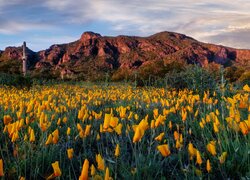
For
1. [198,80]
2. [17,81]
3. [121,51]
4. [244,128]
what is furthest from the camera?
[121,51]

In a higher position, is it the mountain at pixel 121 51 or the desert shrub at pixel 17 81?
the mountain at pixel 121 51

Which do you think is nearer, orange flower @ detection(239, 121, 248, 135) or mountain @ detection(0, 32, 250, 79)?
orange flower @ detection(239, 121, 248, 135)

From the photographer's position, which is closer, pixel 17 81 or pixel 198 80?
pixel 198 80

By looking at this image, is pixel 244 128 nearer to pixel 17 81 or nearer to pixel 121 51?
pixel 17 81

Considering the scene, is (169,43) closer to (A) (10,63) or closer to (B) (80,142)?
(A) (10,63)

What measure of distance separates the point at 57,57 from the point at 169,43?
81.4 feet

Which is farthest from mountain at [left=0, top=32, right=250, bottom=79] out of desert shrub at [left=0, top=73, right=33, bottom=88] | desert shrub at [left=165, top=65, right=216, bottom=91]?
desert shrub at [left=165, top=65, right=216, bottom=91]

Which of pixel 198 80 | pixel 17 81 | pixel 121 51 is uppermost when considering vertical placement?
pixel 121 51

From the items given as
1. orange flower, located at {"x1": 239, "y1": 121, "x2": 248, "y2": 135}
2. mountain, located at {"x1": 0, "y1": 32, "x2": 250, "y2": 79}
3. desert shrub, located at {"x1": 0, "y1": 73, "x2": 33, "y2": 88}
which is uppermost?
mountain, located at {"x1": 0, "y1": 32, "x2": 250, "y2": 79}

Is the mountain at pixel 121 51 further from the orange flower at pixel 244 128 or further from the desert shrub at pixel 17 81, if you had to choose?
the orange flower at pixel 244 128

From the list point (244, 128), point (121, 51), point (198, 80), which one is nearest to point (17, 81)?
point (198, 80)

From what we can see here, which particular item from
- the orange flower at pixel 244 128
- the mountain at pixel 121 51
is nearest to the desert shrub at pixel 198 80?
the orange flower at pixel 244 128

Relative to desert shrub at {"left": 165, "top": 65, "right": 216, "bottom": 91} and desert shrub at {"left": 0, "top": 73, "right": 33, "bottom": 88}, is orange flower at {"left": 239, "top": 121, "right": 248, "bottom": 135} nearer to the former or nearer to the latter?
desert shrub at {"left": 165, "top": 65, "right": 216, "bottom": 91}

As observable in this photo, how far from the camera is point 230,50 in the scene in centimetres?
8562
